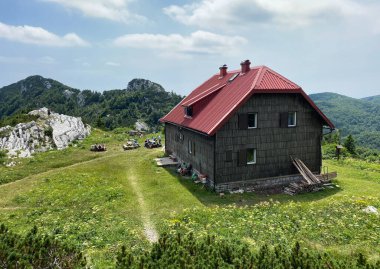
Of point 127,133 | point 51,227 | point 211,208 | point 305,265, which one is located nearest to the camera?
point 305,265

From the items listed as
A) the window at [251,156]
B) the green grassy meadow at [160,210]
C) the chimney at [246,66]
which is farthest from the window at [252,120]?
the chimney at [246,66]

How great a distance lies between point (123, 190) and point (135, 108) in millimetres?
97831

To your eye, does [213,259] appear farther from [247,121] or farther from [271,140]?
[271,140]

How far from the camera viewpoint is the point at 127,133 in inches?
2135

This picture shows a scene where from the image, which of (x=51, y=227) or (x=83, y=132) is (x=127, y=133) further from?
(x=51, y=227)

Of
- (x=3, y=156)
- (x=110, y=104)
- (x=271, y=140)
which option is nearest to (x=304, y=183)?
(x=271, y=140)

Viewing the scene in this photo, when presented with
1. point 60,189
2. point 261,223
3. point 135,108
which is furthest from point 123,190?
point 135,108

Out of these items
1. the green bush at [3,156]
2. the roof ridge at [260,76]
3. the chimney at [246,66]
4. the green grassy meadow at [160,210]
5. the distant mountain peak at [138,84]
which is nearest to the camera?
the green grassy meadow at [160,210]

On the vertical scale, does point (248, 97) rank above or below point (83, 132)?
above

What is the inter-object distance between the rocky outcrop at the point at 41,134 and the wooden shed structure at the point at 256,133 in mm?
21303

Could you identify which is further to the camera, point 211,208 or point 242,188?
point 242,188

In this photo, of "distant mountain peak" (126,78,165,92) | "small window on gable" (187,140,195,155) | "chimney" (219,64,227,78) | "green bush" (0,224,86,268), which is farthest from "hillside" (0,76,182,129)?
A: "green bush" (0,224,86,268)

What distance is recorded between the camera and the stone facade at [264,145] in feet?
72.8

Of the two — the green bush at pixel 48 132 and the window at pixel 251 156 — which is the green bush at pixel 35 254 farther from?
the green bush at pixel 48 132
